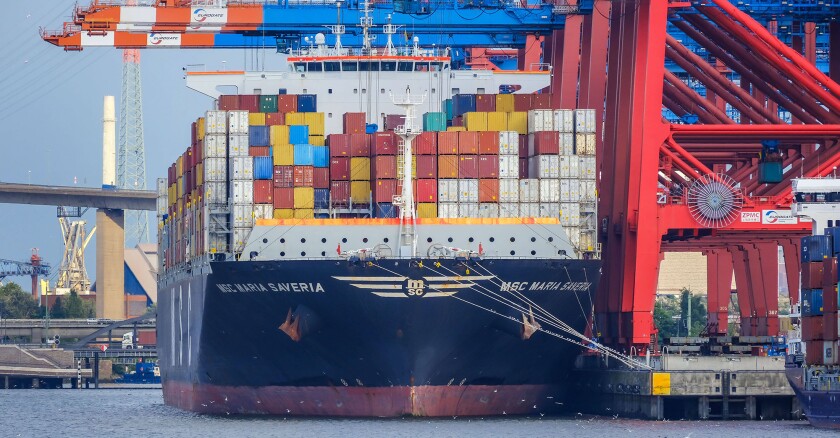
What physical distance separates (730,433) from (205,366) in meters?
15.4

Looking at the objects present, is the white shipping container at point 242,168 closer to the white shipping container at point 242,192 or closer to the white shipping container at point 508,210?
the white shipping container at point 242,192

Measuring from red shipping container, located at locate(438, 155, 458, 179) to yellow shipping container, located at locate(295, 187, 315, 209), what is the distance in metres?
3.56

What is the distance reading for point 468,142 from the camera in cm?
4816

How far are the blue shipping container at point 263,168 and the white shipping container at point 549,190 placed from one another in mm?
7452

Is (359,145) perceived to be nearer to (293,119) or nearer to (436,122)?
(293,119)

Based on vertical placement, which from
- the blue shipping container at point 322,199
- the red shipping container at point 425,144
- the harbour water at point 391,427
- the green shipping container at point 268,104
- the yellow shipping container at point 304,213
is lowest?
the harbour water at point 391,427

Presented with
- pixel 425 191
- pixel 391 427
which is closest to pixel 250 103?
pixel 425 191

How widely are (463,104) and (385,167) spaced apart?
454 centimetres

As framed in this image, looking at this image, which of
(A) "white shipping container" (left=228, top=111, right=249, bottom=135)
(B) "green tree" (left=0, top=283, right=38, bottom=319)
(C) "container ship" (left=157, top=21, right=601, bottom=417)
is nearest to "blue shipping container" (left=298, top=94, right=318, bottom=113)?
(C) "container ship" (left=157, top=21, right=601, bottom=417)

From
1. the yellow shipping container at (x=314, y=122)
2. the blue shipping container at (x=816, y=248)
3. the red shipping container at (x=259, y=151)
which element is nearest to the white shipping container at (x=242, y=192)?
the red shipping container at (x=259, y=151)

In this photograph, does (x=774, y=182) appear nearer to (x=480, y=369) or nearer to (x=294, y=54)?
(x=480, y=369)

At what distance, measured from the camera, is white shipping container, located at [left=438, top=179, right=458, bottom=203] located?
47719mm

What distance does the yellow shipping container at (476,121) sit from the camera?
4950 cm

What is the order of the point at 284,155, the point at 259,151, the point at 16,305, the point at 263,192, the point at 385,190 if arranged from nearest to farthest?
the point at 385,190 → the point at 263,192 → the point at 284,155 → the point at 259,151 → the point at 16,305
